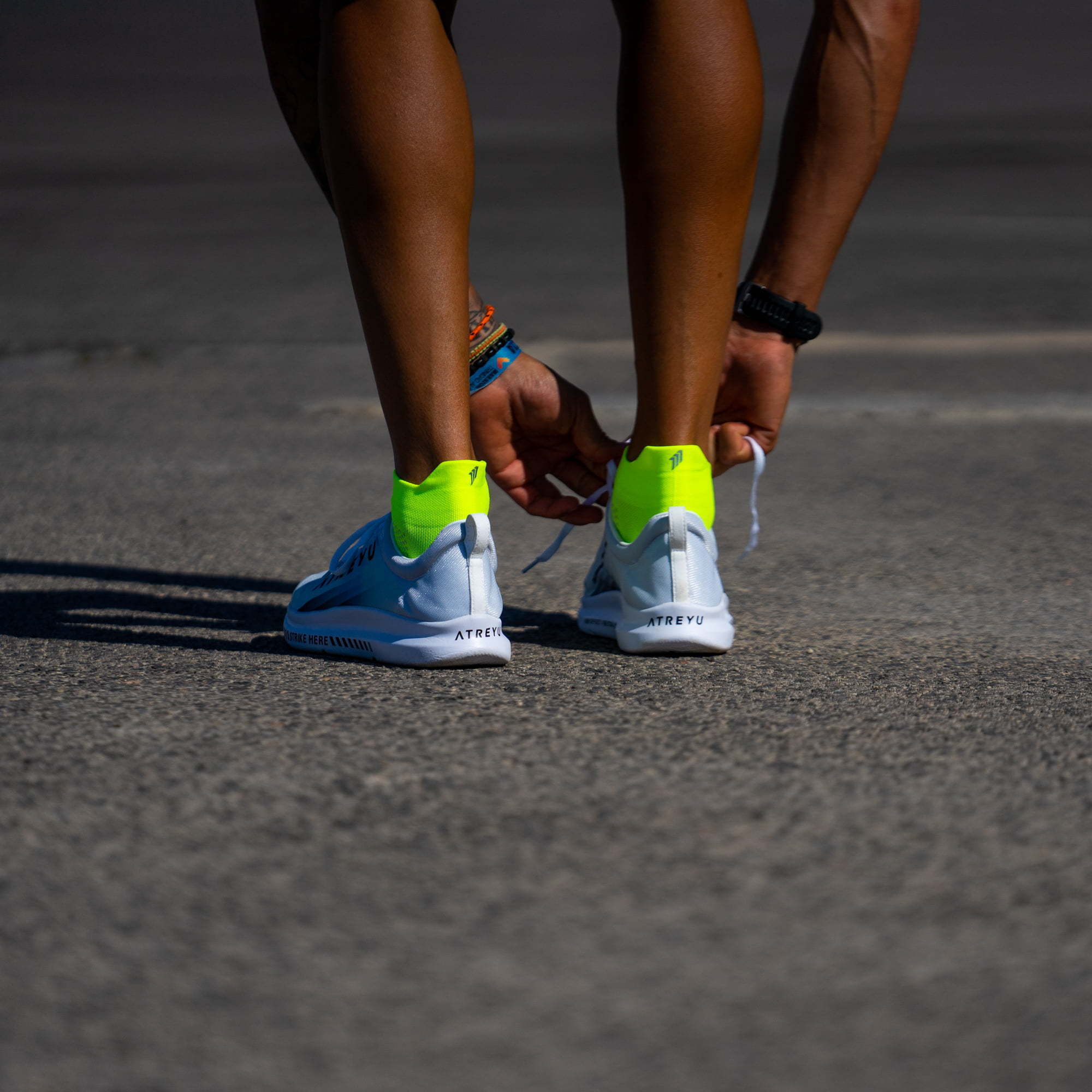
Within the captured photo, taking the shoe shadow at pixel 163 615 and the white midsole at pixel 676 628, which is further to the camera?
the shoe shadow at pixel 163 615

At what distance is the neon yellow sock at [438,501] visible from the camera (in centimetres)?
170

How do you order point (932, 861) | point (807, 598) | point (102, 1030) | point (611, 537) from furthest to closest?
point (807, 598) < point (611, 537) < point (932, 861) < point (102, 1030)

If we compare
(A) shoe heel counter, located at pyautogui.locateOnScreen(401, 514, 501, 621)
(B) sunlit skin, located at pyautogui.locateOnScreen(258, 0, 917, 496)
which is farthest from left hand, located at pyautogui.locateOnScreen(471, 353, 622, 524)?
(A) shoe heel counter, located at pyautogui.locateOnScreen(401, 514, 501, 621)

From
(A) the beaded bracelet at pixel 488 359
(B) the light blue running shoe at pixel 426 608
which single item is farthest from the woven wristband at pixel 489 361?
(B) the light blue running shoe at pixel 426 608

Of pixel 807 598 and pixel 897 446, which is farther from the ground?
pixel 897 446

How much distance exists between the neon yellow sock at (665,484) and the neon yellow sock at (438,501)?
215 mm

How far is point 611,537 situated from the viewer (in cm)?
188

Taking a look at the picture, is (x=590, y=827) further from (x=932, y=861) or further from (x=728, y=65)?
(x=728, y=65)

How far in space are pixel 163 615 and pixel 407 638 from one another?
58cm

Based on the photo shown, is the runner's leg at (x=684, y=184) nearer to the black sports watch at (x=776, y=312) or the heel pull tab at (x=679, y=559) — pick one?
the heel pull tab at (x=679, y=559)

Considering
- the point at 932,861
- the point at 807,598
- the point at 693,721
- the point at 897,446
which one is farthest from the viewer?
the point at 897,446

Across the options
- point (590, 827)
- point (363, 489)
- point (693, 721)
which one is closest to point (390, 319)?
point (693, 721)

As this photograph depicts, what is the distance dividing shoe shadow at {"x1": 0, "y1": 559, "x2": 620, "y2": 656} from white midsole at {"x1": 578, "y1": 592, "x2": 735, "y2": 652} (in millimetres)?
72

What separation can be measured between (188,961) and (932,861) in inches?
24.0
